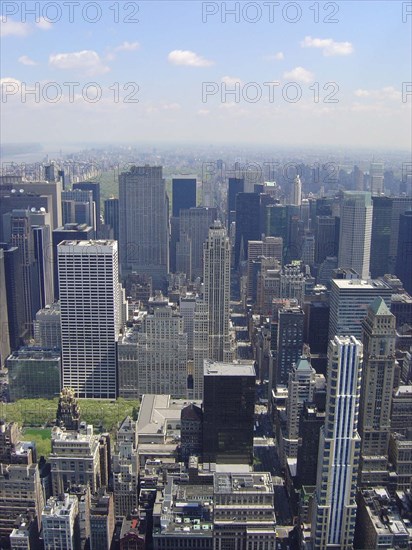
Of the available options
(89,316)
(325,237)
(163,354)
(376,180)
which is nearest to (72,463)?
(163,354)

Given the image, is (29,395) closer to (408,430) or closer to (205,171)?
(408,430)

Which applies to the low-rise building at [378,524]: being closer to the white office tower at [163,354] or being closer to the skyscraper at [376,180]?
the white office tower at [163,354]

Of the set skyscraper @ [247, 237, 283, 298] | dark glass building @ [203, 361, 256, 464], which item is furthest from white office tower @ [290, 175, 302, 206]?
dark glass building @ [203, 361, 256, 464]

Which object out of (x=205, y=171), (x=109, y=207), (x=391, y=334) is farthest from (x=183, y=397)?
(x=205, y=171)

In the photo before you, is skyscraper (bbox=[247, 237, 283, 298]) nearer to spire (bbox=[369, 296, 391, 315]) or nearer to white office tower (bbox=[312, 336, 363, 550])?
spire (bbox=[369, 296, 391, 315])

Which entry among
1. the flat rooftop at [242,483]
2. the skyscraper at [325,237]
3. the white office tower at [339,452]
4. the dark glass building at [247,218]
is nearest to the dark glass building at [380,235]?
the skyscraper at [325,237]

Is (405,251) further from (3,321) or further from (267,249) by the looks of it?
(3,321)

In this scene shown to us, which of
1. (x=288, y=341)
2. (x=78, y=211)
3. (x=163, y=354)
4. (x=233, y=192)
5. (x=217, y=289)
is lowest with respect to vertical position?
(x=163, y=354)
